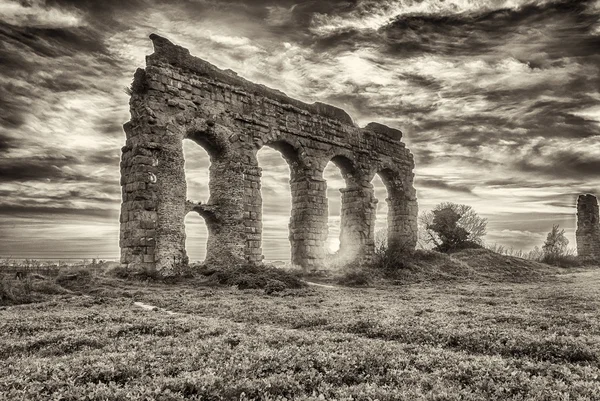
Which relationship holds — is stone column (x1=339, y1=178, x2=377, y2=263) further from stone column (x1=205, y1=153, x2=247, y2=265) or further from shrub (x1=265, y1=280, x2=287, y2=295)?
shrub (x1=265, y1=280, x2=287, y2=295)

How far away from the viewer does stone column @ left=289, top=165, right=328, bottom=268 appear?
2762 cm

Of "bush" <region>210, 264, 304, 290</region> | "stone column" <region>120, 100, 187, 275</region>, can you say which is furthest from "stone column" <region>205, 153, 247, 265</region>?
"stone column" <region>120, 100, 187, 275</region>

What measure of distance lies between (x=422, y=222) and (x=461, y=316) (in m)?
41.2

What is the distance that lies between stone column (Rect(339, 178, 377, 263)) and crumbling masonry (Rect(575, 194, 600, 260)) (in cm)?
2939

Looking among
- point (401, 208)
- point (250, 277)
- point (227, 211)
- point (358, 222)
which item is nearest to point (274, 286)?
point (250, 277)

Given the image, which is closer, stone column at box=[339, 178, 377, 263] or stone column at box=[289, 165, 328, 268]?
stone column at box=[289, 165, 328, 268]

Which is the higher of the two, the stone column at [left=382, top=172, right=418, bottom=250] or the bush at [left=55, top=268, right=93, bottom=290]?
the stone column at [left=382, top=172, right=418, bottom=250]

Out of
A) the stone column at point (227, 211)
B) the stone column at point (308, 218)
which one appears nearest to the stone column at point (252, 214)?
the stone column at point (227, 211)

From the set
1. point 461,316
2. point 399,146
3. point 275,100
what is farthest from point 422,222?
point 461,316

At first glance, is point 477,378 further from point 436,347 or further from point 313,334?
point 313,334

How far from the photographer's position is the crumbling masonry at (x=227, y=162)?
811 inches

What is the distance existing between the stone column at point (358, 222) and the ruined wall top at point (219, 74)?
4.69 meters

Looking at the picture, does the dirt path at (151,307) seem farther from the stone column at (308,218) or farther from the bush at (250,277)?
the stone column at (308,218)

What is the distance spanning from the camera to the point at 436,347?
8070 mm
